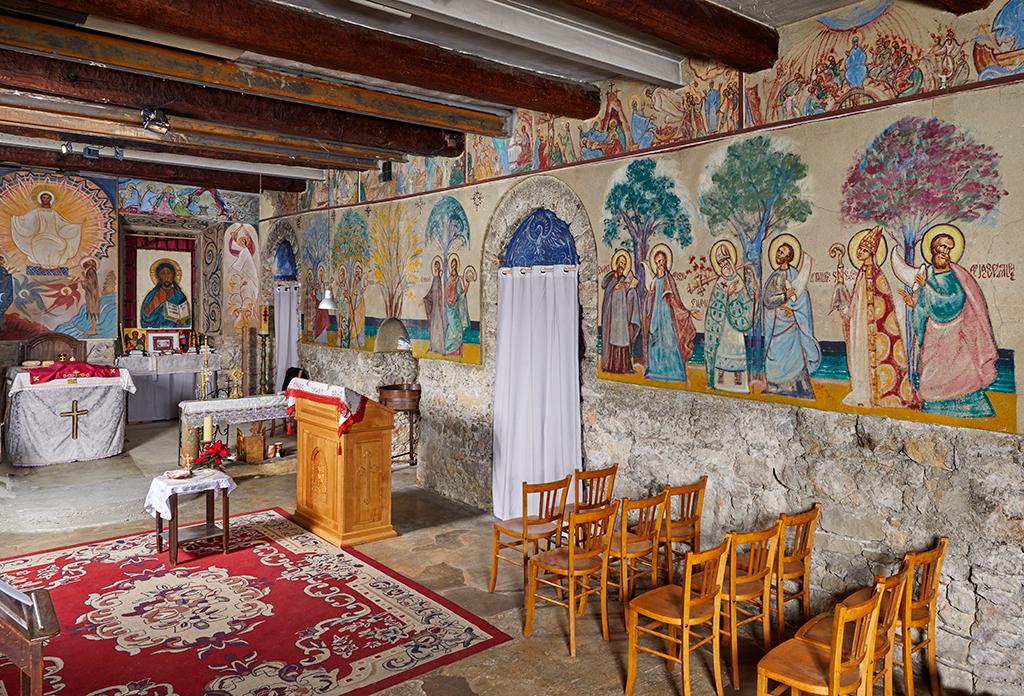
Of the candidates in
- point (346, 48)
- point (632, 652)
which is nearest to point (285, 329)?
point (346, 48)

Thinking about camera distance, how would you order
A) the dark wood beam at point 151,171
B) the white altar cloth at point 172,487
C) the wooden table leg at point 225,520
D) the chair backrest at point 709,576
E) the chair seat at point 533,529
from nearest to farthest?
the chair backrest at point 709,576 < the chair seat at point 533,529 < the white altar cloth at point 172,487 < the wooden table leg at point 225,520 < the dark wood beam at point 151,171

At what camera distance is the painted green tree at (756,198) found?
15.6 ft

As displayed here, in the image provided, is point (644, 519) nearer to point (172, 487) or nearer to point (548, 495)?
point (548, 495)

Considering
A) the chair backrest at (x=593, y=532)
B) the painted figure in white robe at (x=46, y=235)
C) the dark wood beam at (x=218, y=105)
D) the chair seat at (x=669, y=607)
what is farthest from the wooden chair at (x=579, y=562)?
the painted figure in white robe at (x=46, y=235)

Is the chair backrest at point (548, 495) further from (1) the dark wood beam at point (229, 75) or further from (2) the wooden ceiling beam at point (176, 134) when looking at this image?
(2) the wooden ceiling beam at point (176, 134)

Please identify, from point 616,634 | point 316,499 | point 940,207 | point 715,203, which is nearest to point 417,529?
point 316,499

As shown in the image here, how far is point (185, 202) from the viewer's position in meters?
11.7

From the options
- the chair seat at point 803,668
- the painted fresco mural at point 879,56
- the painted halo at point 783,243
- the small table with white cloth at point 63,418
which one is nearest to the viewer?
the chair seat at point 803,668

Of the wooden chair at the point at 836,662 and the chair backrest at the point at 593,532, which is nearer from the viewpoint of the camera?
the wooden chair at the point at 836,662

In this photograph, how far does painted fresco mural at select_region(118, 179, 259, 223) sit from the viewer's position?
36.7ft

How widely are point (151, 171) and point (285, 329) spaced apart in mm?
3034

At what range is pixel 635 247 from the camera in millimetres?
5816

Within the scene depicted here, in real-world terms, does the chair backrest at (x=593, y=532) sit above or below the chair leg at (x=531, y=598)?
above

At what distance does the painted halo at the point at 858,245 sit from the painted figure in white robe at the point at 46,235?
1063 cm
